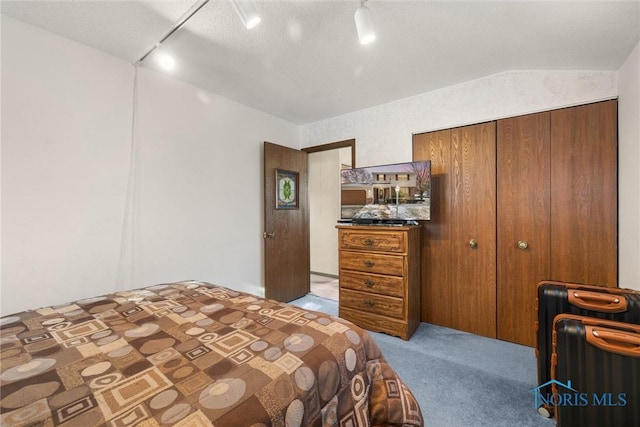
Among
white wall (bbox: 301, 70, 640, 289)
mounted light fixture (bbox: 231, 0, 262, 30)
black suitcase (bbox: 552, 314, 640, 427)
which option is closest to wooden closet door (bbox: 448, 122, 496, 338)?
white wall (bbox: 301, 70, 640, 289)

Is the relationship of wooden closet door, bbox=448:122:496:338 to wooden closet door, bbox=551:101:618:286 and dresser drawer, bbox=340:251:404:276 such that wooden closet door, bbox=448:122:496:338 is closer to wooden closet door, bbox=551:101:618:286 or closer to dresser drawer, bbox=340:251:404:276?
wooden closet door, bbox=551:101:618:286

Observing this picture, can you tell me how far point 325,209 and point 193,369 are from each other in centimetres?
432

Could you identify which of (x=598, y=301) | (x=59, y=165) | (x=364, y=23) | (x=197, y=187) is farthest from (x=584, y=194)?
(x=59, y=165)

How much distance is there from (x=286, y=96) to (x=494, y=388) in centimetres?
319

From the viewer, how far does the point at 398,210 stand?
2.69 metres

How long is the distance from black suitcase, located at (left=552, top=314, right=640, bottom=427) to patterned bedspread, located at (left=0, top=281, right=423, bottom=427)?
65cm

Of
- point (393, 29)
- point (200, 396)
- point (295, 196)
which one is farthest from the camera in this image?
point (295, 196)

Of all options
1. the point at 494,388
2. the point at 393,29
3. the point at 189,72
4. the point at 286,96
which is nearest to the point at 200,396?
the point at 494,388

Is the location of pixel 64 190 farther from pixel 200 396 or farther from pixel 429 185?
pixel 429 185

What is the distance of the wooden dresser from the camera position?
96.2 inches

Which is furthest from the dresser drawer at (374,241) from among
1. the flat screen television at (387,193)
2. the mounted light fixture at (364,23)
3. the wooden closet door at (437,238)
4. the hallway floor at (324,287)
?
the mounted light fixture at (364,23)

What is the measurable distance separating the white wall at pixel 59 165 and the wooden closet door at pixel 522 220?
11.1 feet

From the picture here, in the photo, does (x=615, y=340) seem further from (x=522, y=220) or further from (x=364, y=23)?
(x=364, y=23)

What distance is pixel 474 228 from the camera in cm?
257
